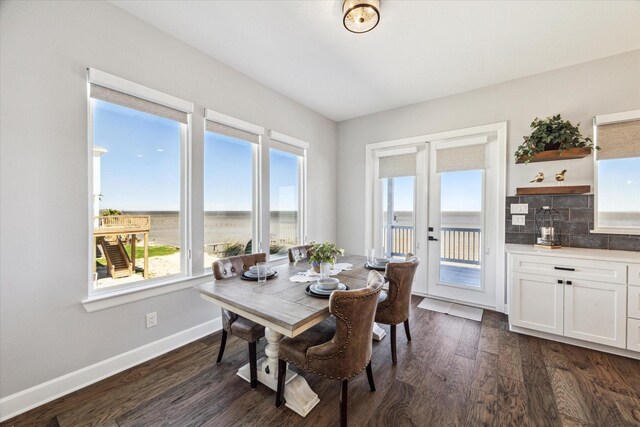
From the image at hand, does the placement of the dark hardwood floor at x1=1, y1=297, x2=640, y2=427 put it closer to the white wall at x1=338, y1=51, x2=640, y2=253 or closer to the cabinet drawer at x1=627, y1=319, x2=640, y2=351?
the cabinet drawer at x1=627, y1=319, x2=640, y2=351

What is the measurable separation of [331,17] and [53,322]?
319 centimetres

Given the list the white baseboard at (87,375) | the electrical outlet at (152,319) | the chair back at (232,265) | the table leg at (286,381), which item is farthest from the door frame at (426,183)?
the electrical outlet at (152,319)

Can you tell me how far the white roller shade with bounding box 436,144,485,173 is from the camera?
11.2 feet

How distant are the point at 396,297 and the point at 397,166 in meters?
2.53

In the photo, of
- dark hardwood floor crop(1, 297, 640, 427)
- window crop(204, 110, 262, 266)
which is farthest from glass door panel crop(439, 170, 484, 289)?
window crop(204, 110, 262, 266)

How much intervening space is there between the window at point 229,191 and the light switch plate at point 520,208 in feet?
10.7

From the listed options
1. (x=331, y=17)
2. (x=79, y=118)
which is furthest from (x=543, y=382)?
(x=79, y=118)

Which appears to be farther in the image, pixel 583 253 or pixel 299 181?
pixel 299 181

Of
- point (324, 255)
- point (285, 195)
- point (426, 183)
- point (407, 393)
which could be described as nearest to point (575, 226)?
point (426, 183)

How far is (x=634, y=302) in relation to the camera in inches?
87.7

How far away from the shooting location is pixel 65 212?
6.12 ft

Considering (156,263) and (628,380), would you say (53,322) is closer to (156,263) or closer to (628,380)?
(156,263)

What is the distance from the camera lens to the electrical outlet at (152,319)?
2266mm

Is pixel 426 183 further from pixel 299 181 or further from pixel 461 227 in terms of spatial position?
pixel 299 181
